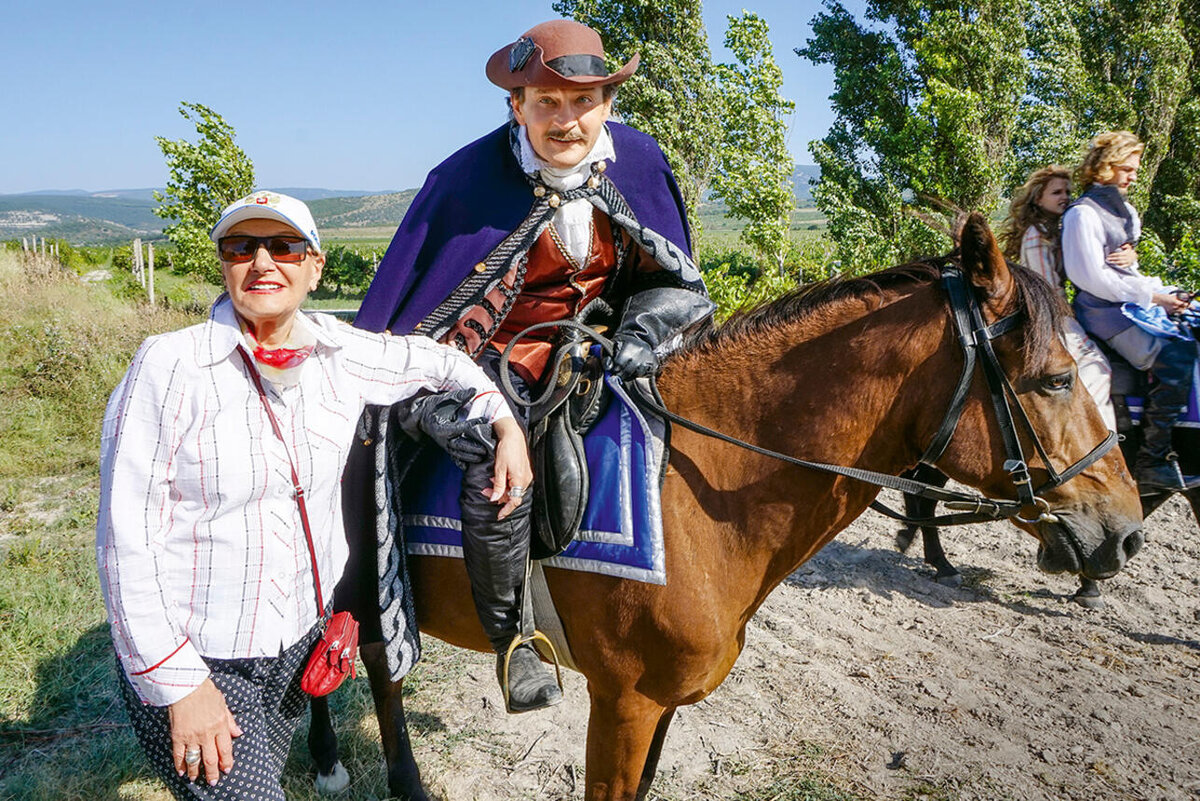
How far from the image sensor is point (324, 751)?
333cm

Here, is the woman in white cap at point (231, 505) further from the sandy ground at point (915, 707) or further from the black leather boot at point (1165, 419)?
the black leather boot at point (1165, 419)

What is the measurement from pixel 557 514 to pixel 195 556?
38.8 inches

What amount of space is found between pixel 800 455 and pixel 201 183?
1391 centimetres

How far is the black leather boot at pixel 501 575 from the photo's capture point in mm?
2191

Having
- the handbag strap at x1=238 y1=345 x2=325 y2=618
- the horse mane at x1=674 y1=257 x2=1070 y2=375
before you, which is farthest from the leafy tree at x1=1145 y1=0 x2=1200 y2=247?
the handbag strap at x1=238 y1=345 x2=325 y2=618

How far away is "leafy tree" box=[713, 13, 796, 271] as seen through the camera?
Result: 29.9 feet

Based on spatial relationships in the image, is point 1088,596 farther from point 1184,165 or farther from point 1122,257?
point 1184,165

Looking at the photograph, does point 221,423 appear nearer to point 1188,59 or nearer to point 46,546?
point 46,546

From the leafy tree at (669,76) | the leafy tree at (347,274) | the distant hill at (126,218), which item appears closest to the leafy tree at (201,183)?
the leafy tree at (669,76)

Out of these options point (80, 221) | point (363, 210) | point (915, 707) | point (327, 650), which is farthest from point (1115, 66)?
point (80, 221)

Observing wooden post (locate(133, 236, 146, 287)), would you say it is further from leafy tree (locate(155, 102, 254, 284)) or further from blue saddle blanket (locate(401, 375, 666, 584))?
blue saddle blanket (locate(401, 375, 666, 584))

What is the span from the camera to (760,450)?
2.21 meters

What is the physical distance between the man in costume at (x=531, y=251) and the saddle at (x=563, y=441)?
3.2 inches

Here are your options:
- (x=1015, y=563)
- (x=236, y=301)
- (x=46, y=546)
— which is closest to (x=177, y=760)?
(x=236, y=301)
